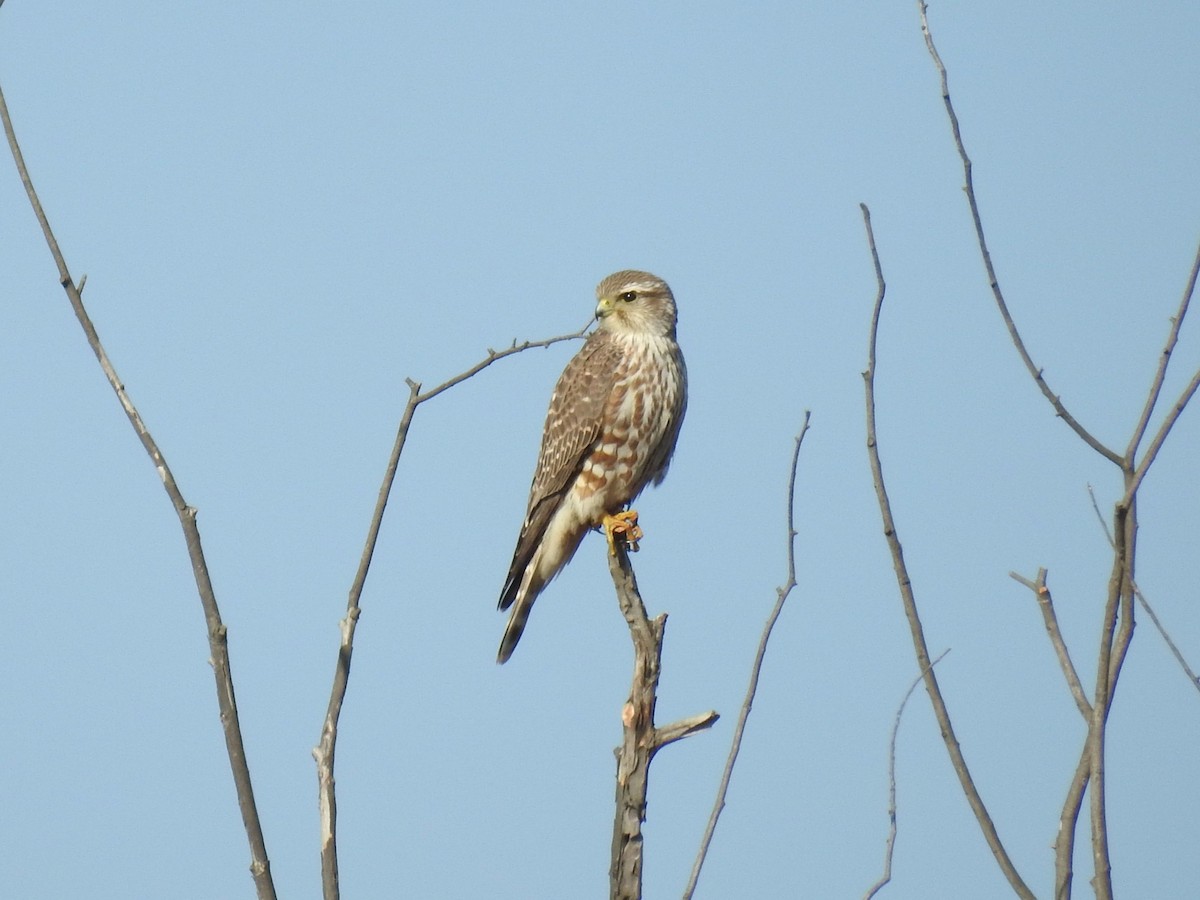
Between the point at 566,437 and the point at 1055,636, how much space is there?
149 inches

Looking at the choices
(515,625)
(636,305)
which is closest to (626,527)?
(515,625)

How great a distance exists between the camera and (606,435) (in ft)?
20.2

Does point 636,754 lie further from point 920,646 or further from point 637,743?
point 920,646

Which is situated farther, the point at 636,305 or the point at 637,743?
the point at 636,305

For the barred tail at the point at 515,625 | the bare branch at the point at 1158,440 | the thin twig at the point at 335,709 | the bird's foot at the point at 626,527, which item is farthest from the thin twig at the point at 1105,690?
the barred tail at the point at 515,625

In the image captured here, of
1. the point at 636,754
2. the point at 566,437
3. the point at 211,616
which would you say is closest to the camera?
the point at 211,616

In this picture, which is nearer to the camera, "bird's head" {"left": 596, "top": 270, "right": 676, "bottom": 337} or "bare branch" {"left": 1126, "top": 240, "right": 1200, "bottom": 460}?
"bare branch" {"left": 1126, "top": 240, "right": 1200, "bottom": 460}

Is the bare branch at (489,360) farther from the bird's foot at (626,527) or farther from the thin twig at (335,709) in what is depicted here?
the bird's foot at (626,527)

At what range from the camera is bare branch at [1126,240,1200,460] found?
237cm

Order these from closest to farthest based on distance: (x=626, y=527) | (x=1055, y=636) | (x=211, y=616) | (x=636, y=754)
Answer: (x=211, y=616), (x=1055, y=636), (x=636, y=754), (x=626, y=527)

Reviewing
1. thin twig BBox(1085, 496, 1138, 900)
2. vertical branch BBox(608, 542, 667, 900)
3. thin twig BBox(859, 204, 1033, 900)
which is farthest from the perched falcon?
thin twig BBox(1085, 496, 1138, 900)

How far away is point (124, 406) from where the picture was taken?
2.36m

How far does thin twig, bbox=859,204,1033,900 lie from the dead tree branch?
1.25 m

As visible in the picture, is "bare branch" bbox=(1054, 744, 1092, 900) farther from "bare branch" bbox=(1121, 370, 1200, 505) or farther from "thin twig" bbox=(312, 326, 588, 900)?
"thin twig" bbox=(312, 326, 588, 900)
